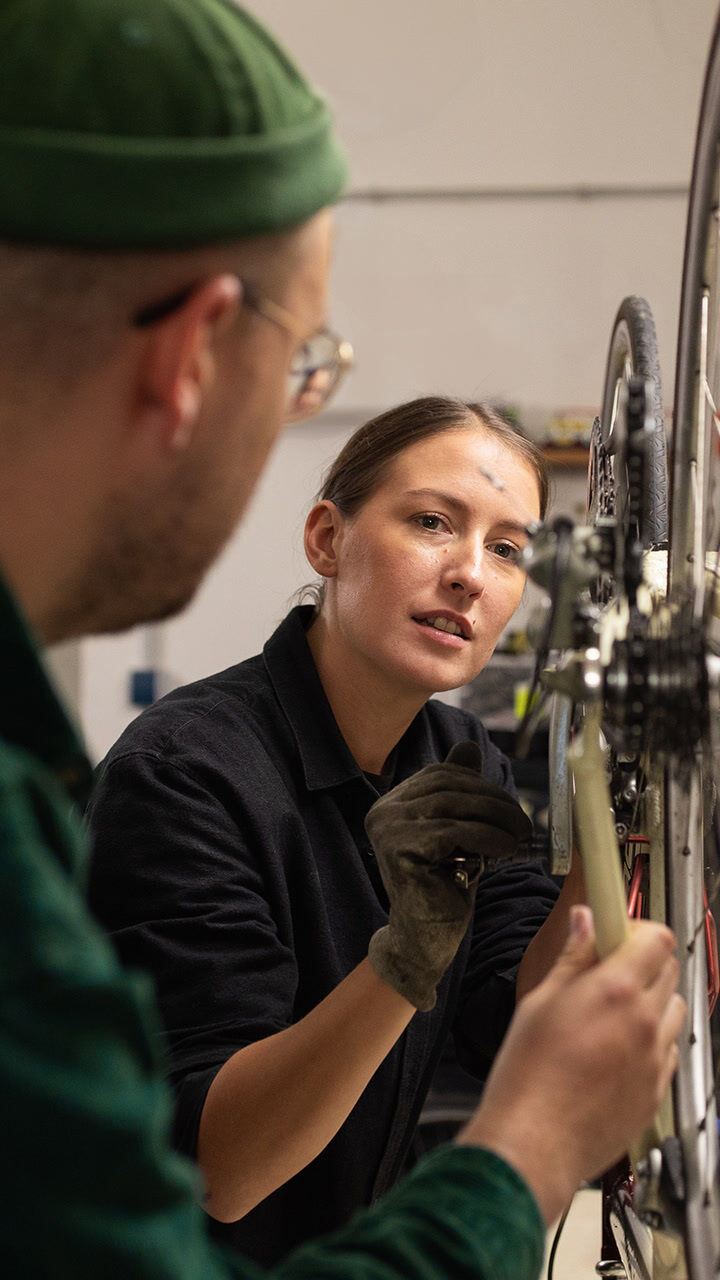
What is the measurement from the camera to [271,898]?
101cm

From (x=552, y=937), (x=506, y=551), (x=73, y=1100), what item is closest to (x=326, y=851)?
(x=552, y=937)

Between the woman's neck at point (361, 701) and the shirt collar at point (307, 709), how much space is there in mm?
19

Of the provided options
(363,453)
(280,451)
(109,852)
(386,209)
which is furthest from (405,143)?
(109,852)

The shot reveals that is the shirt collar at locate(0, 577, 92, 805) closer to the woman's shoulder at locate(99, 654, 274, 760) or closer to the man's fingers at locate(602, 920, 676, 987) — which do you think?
the man's fingers at locate(602, 920, 676, 987)

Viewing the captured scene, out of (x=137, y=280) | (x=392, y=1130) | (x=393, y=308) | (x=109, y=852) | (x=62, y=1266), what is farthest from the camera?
(x=393, y=308)

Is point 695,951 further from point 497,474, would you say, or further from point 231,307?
point 497,474

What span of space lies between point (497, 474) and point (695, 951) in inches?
21.7

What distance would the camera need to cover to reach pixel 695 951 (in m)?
0.68

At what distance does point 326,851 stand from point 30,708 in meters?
0.59

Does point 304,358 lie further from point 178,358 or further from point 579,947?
point 579,947

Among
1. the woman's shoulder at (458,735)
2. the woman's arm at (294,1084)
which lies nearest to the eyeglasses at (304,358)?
the woman's arm at (294,1084)

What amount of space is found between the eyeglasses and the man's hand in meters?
0.34

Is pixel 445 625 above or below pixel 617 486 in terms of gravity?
below

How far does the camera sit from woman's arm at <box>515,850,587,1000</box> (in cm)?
103
